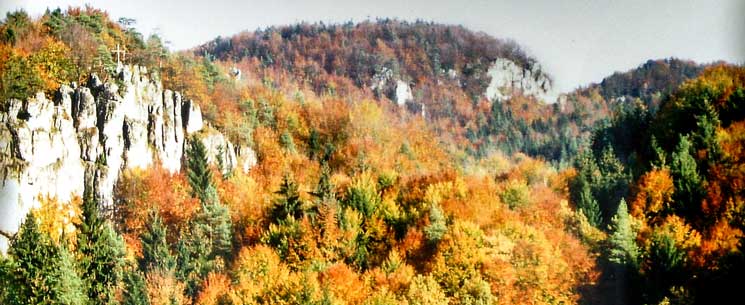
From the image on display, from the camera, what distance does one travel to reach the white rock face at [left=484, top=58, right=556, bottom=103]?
48719mm

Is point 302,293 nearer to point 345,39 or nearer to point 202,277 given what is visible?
point 202,277

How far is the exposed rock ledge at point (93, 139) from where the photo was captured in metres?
20.3

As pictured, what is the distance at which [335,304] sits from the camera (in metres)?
16.1

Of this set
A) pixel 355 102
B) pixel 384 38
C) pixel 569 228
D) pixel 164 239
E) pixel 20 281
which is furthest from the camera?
pixel 384 38

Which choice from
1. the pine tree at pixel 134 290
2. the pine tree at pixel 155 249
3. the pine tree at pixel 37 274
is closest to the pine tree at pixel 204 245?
the pine tree at pixel 155 249

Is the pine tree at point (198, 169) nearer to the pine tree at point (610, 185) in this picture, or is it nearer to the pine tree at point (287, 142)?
the pine tree at point (287, 142)

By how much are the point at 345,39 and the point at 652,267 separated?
3953cm

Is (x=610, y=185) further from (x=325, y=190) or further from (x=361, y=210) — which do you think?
(x=325, y=190)

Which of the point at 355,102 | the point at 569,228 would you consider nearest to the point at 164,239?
the point at 569,228

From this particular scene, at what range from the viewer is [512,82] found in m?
55.5

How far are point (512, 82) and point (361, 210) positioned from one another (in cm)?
3593

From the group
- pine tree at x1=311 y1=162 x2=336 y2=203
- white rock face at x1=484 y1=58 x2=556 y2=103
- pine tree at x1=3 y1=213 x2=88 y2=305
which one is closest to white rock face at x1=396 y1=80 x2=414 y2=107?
white rock face at x1=484 y1=58 x2=556 y2=103

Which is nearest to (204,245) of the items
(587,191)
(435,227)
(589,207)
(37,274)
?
(37,274)

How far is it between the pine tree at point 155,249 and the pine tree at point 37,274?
2244mm
